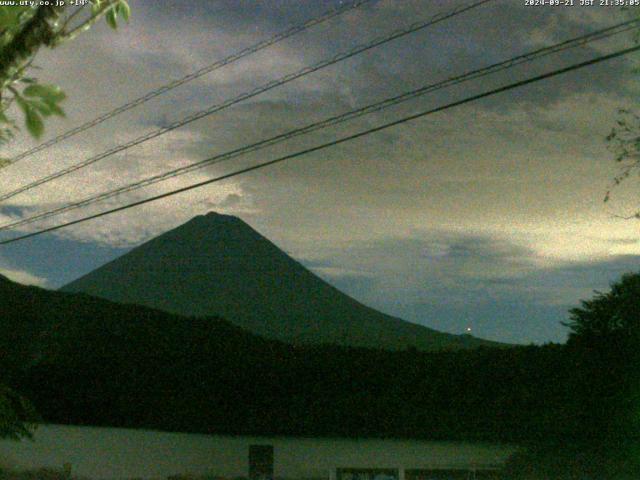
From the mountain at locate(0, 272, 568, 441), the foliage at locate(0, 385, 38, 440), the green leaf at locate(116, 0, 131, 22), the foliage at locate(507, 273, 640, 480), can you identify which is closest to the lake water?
the mountain at locate(0, 272, 568, 441)

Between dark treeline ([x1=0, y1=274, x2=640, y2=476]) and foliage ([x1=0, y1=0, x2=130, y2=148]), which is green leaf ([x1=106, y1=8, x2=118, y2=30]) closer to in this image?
foliage ([x1=0, y1=0, x2=130, y2=148])

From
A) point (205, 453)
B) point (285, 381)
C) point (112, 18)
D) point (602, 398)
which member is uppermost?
point (112, 18)

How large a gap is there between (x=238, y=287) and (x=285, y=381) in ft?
79.6

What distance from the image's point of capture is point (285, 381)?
679 inches

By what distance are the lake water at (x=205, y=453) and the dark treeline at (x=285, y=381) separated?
243 millimetres

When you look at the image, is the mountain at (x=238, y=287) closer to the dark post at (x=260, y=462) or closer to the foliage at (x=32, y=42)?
the dark post at (x=260, y=462)

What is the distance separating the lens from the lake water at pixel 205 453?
15602 millimetres

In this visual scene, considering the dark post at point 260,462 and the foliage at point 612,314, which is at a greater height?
the foliage at point 612,314

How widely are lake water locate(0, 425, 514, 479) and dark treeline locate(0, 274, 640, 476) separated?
243 millimetres

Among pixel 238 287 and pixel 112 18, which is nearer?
pixel 112 18

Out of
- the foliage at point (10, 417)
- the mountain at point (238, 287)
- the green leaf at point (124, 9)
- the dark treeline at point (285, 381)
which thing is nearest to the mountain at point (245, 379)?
the dark treeline at point (285, 381)

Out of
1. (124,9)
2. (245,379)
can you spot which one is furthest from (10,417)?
(124,9)

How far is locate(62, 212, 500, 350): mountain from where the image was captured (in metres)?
34.3

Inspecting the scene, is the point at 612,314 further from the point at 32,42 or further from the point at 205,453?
the point at 32,42
